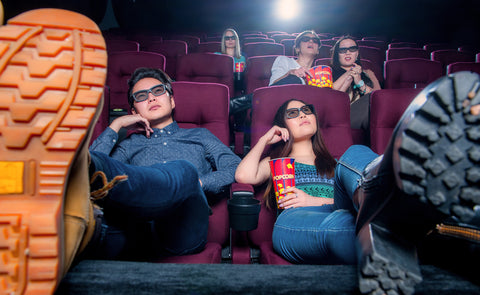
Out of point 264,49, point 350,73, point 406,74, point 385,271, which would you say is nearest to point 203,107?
point 350,73

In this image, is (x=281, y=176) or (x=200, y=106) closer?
(x=281, y=176)

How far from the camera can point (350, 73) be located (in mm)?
1621

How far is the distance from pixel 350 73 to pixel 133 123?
116 cm

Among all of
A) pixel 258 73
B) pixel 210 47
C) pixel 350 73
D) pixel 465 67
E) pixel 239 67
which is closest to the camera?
pixel 350 73

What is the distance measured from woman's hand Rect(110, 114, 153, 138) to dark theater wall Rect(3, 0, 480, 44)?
5.63m

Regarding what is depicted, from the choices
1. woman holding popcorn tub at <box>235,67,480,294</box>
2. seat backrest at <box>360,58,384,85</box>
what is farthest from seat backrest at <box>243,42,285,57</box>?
woman holding popcorn tub at <box>235,67,480,294</box>

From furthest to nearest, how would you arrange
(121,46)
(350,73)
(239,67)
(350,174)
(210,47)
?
(210,47)
(121,46)
(239,67)
(350,73)
(350,174)

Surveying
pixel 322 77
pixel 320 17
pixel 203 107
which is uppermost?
pixel 320 17

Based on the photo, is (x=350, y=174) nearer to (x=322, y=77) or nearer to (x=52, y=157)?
(x=52, y=157)

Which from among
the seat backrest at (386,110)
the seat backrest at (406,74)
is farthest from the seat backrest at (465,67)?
the seat backrest at (386,110)

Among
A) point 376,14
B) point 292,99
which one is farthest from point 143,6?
point 292,99

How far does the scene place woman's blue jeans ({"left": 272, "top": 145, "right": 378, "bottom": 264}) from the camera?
22.0 inches

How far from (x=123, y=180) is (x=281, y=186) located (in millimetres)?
480

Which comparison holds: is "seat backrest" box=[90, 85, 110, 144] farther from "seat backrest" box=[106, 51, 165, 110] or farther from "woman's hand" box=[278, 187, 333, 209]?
"woman's hand" box=[278, 187, 333, 209]
